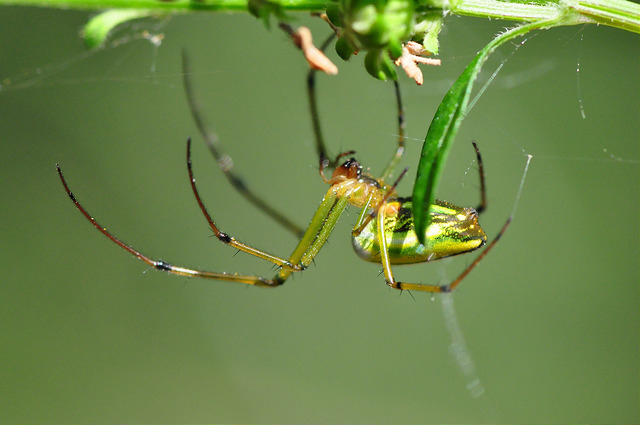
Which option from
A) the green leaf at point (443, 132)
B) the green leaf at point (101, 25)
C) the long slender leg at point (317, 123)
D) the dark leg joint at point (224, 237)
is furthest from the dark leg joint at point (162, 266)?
the green leaf at point (443, 132)

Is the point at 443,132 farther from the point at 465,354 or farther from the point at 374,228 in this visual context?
the point at 465,354

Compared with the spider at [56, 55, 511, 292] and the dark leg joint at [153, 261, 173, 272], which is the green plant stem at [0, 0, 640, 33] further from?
the dark leg joint at [153, 261, 173, 272]

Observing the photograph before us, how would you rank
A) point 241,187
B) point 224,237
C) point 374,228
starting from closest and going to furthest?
point 374,228
point 224,237
point 241,187

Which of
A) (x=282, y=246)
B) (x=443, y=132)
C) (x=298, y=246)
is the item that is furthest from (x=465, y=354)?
(x=443, y=132)

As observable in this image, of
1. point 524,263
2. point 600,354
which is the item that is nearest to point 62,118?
point 524,263

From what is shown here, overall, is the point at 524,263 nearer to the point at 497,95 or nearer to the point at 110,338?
the point at 497,95

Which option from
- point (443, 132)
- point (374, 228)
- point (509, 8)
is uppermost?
point (374, 228)
